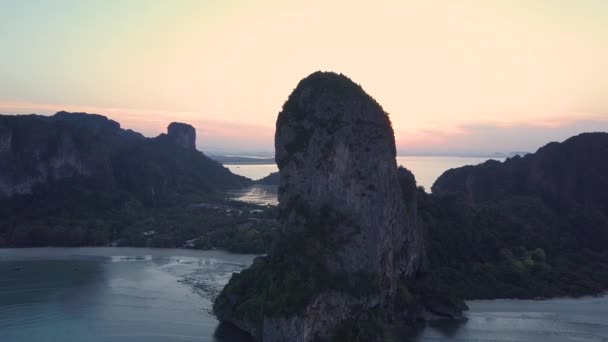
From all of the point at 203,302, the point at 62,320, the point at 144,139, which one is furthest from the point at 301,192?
the point at 144,139

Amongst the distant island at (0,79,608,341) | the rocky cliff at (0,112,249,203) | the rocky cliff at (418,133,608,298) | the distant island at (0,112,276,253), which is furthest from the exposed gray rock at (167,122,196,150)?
the rocky cliff at (418,133,608,298)

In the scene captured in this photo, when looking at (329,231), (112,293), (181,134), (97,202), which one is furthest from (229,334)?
(181,134)

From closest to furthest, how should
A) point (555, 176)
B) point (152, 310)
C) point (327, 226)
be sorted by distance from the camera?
point (327, 226)
point (152, 310)
point (555, 176)

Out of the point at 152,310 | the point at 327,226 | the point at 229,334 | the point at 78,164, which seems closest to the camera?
the point at 327,226

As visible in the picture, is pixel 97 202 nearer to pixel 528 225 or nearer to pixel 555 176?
pixel 528 225

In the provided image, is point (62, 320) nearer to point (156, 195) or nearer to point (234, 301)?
point (234, 301)

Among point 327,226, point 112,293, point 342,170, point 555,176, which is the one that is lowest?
point 112,293
